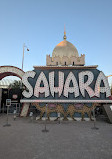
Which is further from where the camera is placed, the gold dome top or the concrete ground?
the gold dome top

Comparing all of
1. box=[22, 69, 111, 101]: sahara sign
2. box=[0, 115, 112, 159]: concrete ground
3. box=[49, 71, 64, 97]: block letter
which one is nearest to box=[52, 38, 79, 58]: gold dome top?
box=[22, 69, 111, 101]: sahara sign

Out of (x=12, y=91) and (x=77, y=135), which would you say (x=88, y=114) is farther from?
(x=12, y=91)

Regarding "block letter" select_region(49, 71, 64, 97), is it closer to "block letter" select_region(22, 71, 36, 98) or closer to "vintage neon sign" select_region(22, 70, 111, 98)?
"vintage neon sign" select_region(22, 70, 111, 98)

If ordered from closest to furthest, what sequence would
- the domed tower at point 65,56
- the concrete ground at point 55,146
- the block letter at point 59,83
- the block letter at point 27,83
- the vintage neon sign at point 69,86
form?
the concrete ground at point 55,146
the vintage neon sign at point 69,86
the block letter at point 59,83
the block letter at point 27,83
the domed tower at point 65,56

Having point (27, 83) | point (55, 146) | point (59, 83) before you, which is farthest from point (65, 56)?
point (55, 146)

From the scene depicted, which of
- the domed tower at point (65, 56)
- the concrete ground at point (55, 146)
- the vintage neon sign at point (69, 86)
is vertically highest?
the domed tower at point (65, 56)

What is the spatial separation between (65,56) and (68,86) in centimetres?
946

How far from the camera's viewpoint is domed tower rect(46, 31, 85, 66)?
26406 mm

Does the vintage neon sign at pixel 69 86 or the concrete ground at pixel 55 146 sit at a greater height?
the vintage neon sign at pixel 69 86

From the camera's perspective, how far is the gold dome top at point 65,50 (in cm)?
2922

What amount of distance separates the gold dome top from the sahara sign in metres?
9.98

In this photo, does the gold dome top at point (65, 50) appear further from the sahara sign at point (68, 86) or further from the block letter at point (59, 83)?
the block letter at point (59, 83)

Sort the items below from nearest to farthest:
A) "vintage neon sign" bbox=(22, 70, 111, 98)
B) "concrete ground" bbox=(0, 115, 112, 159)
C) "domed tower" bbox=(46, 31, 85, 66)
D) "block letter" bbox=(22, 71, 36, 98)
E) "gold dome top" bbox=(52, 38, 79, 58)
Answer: "concrete ground" bbox=(0, 115, 112, 159) < "vintage neon sign" bbox=(22, 70, 111, 98) < "block letter" bbox=(22, 71, 36, 98) < "domed tower" bbox=(46, 31, 85, 66) < "gold dome top" bbox=(52, 38, 79, 58)

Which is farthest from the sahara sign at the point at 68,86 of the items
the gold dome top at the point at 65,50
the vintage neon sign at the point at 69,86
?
the gold dome top at the point at 65,50
